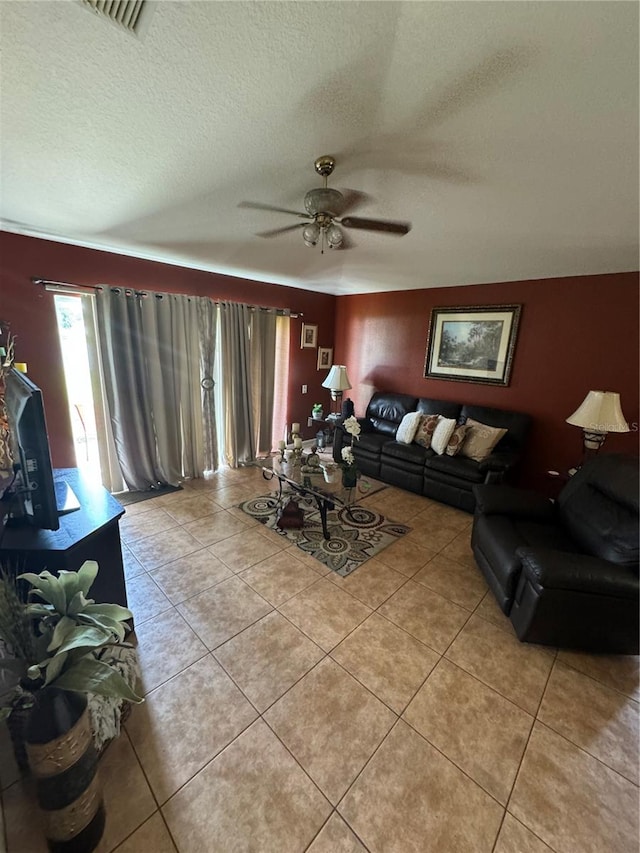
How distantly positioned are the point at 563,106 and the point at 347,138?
0.77 metres

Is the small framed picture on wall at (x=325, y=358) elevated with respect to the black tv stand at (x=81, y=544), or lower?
elevated

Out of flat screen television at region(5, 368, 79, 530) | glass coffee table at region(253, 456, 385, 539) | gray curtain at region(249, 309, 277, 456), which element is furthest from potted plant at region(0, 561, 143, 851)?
gray curtain at region(249, 309, 277, 456)

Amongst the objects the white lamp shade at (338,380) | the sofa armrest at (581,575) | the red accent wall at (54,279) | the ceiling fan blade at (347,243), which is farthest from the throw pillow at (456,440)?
the red accent wall at (54,279)

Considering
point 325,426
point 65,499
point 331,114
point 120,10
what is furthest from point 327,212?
point 325,426

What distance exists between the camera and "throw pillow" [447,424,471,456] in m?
3.54

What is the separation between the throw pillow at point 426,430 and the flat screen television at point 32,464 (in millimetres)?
3364

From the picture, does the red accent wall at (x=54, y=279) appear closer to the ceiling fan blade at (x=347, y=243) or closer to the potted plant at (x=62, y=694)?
the ceiling fan blade at (x=347, y=243)

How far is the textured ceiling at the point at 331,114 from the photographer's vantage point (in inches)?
35.3

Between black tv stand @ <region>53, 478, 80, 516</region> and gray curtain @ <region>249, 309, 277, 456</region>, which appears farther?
gray curtain @ <region>249, 309, 277, 456</region>

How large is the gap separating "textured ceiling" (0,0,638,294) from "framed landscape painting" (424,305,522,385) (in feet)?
4.54

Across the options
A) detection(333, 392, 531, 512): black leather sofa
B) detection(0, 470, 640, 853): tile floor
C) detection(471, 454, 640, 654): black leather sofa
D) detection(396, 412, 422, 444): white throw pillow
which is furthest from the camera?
detection(396, 412, 422, 444): white throw pillow

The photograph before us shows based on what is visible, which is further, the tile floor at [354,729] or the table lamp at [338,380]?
the table lamp at [338,380]

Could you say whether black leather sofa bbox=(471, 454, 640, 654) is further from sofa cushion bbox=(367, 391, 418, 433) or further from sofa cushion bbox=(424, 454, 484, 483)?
sofa cushion bbox=(367, 391, 418, 433)

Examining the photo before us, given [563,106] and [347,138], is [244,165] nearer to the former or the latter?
[347,138]
